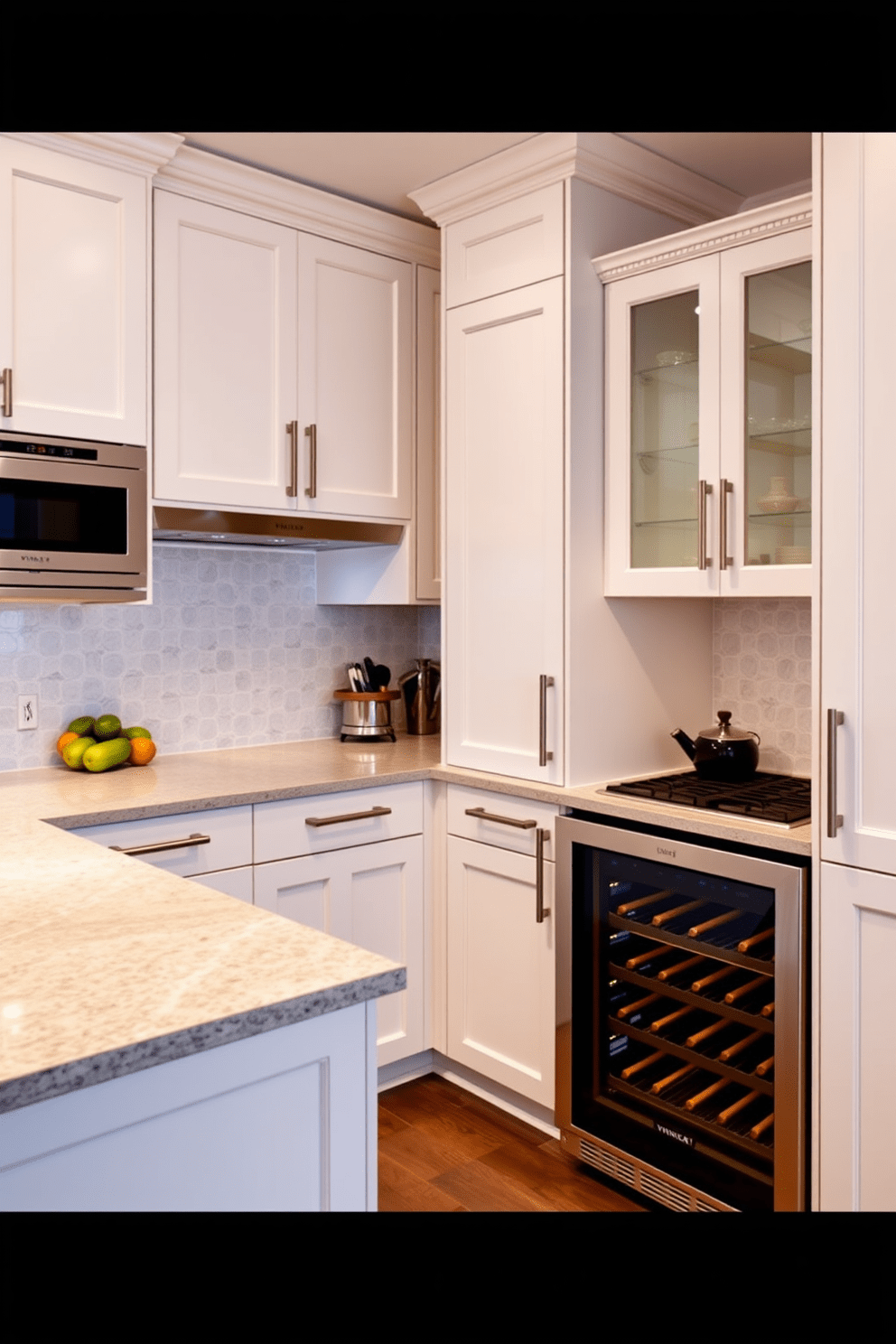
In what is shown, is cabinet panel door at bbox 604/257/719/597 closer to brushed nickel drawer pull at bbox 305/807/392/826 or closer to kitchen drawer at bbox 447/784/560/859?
kitchen drawer at bbox 447/784/560/859

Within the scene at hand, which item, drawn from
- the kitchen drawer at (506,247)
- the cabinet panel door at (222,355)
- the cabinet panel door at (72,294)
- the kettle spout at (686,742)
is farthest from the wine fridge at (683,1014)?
the cabinet panel door at (72,294)

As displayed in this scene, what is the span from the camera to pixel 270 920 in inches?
51.0

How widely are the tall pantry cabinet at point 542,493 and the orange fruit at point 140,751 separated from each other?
0.82 metres

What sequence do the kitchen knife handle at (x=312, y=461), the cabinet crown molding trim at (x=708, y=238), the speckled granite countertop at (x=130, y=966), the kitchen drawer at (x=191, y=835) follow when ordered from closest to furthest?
1. the speckled granite countertop at (x=130, y=966)
2. the cabinet crown molding trim at (x=708, y=238)
3. the kitchen drawer at (x=191, y=835)
4. the kitchen knife handle at (x=312, y=461)

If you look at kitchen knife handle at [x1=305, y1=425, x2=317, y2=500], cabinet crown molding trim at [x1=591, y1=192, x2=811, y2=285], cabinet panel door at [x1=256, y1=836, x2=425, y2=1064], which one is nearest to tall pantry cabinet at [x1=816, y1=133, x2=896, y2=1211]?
cabinet crown molding trim at [x1=591, y1=192, x2=811, y2=285]

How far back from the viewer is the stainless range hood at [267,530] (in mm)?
2641

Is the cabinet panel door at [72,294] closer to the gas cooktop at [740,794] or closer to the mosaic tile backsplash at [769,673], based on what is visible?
the gas cooktop at [740,794]

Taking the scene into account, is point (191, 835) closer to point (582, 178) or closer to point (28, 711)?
point (28, 711)

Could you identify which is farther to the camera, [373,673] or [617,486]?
[373,673]
